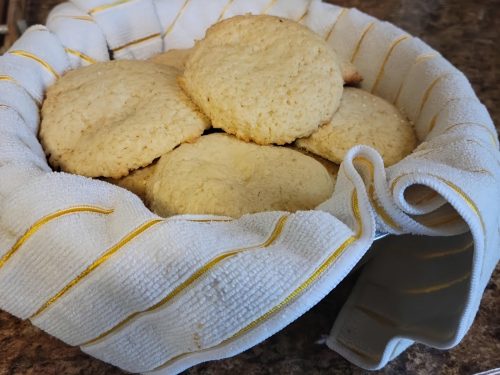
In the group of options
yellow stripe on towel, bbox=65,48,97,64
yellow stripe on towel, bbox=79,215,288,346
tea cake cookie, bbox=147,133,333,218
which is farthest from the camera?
yellow stripe on towel, bbox=65,48,97,64

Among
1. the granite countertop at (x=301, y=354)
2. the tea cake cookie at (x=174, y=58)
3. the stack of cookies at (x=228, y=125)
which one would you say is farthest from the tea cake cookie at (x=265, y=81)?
the granite countertop at (x=301, y=354)

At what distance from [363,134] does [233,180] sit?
18 centimetres

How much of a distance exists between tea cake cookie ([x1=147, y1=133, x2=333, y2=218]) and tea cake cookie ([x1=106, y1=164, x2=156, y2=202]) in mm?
19

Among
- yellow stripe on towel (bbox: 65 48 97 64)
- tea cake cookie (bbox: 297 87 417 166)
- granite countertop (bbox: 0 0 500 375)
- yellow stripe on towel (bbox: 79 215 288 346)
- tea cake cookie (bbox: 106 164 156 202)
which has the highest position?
yellow stripe on towel (bbox: 65 48 97 64)

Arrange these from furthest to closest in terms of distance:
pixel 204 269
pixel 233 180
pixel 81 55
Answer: pixel 81 55
pixel 233 180
pixel 204 269

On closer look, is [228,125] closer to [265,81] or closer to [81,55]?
[265,81]

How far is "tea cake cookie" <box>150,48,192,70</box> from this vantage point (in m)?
0.80

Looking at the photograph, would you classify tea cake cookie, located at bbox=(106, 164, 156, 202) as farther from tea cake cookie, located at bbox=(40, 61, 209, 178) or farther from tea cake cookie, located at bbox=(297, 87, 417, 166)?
tea cake cookie, located at bbox=(297, 87, 417, 166)

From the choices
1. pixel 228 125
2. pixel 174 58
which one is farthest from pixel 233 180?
pixel 174 58

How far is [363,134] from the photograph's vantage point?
66cm

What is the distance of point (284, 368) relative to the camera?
22.6 inches

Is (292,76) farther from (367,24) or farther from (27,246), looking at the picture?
(27,246)

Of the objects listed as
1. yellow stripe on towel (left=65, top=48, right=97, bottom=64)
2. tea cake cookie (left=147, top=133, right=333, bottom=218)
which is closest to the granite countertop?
tea cake cookie (left=147, top=133, right=333, bottom=218)

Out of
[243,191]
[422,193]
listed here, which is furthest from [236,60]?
[422,193]
